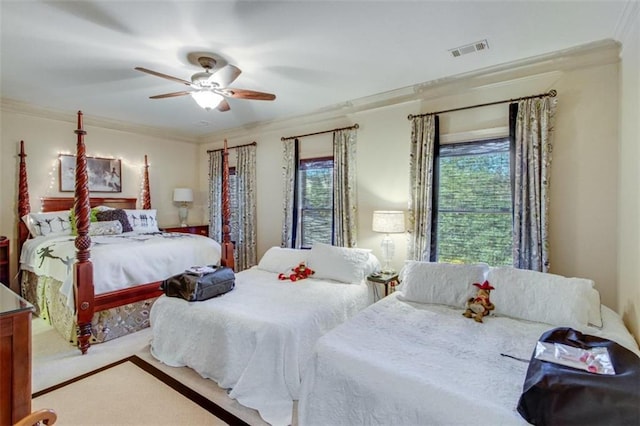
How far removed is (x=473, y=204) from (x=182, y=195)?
4912 millimetres

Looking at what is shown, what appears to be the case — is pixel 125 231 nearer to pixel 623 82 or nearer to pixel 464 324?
pixel 464 324

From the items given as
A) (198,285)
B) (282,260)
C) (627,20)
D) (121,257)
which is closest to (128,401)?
(198,285)

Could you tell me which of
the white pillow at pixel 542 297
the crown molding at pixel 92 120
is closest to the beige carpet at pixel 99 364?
the white pillow at pixel 542 297

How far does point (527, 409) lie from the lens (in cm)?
119

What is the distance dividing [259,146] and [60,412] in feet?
13.3

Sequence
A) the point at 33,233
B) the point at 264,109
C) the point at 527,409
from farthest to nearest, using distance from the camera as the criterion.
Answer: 1. the point at 264,109
2. the point at 33,233
3. the point at 527,409

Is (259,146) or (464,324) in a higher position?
(259,146)

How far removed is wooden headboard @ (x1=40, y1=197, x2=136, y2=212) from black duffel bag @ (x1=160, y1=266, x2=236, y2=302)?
298 cm

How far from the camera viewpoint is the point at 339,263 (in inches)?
133

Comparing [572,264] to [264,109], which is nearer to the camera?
[572,264]

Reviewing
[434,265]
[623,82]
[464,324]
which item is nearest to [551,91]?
[623,82]

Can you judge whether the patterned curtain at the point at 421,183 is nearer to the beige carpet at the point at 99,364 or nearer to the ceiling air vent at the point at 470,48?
the ceiling air vent at the point at 470,48

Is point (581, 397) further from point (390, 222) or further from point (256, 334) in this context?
point (390, 222)

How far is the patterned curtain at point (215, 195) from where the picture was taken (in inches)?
229
